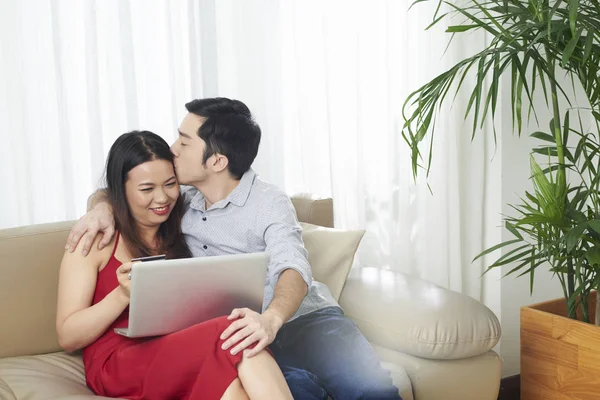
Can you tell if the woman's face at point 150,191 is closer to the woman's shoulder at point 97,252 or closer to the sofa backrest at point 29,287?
the woman's shoulder at point 97,252

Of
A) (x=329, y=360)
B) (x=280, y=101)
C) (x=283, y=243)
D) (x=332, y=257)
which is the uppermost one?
(x=280, y=101)

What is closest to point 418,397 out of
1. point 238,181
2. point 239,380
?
point 239,380

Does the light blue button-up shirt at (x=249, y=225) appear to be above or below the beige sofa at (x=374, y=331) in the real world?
above

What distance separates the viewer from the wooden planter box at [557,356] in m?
2.49

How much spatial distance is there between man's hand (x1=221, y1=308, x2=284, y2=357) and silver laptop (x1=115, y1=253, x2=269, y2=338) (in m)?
0.06

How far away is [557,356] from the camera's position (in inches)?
Result: 102

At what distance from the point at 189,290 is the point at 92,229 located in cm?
40

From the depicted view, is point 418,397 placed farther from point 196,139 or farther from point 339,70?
point 339,70

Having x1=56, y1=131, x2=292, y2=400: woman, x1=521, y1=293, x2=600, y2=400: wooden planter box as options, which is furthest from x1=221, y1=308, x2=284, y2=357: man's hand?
x1=521, y1=293, x2=600, y2=400: wooden planter box

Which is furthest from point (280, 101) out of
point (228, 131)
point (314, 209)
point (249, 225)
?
point (249, 225)

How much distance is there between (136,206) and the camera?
2.16m

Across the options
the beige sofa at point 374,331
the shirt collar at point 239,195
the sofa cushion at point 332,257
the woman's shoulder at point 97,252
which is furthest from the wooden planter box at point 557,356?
the woman's shoulder at point 97,252

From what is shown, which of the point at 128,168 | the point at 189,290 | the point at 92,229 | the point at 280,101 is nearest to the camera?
the point at 189,290

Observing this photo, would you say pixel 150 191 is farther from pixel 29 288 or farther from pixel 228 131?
pixel 29 288
